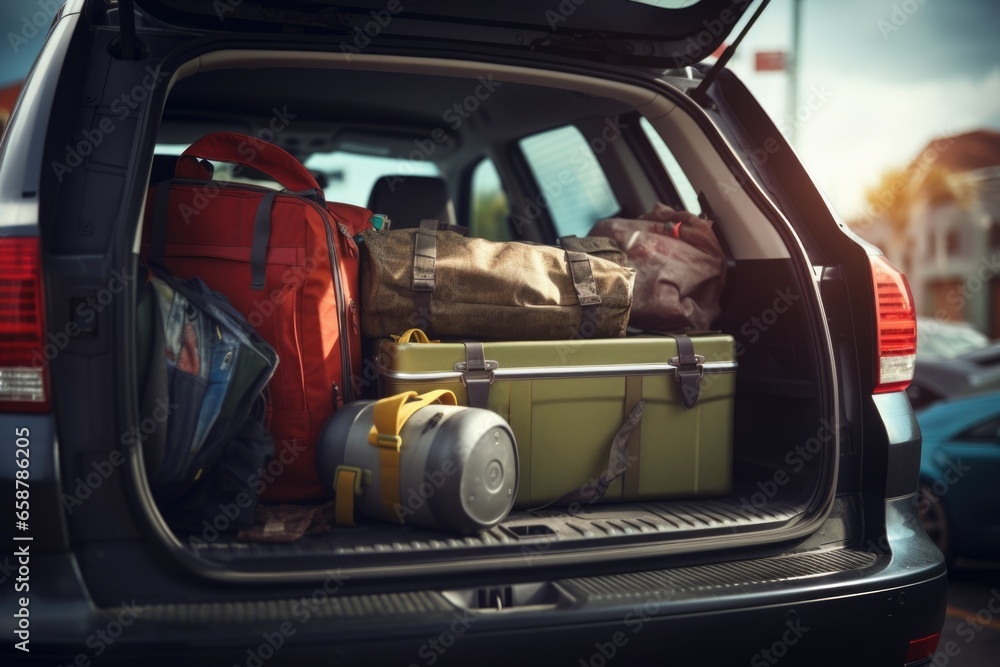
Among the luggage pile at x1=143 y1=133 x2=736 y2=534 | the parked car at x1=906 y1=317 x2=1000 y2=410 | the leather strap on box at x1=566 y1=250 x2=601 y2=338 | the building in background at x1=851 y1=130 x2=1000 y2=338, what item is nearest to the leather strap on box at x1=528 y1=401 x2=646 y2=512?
the luggage pile at x1=143 y1=133 x2=736 y2=534

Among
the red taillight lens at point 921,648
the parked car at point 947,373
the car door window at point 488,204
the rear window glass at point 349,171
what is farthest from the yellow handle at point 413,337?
the parked car at point 947,373

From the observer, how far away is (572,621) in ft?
5.38

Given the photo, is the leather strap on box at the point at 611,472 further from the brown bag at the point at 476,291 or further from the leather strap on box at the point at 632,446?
the brown bag at the point at 476,291

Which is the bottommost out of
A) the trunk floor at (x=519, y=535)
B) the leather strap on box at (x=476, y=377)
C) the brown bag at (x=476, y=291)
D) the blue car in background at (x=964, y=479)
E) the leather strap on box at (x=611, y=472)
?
the blue car in background at (x=964, y=479)

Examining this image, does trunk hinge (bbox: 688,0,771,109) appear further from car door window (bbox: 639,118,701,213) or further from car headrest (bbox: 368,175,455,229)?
car headrest (bbox: 368,175,455,229)

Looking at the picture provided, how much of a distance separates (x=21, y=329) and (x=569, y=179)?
8.45ft

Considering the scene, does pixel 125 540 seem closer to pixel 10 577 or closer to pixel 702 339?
pixel 10 577

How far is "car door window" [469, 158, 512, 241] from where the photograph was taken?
4230 mm

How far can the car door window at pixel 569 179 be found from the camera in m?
3.52

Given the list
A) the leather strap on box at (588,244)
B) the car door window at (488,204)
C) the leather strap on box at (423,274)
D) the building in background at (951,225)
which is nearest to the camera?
the leather strap on box at (423,274)

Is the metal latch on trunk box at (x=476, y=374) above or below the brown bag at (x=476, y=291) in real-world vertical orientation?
below

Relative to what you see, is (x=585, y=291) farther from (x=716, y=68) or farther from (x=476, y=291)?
(x=716, y=68)

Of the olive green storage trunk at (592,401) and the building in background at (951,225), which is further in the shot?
the building in background at (951,225)

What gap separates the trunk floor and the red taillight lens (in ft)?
1.16
